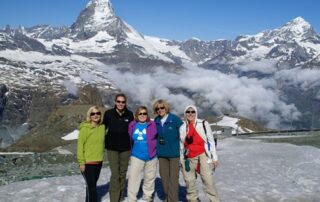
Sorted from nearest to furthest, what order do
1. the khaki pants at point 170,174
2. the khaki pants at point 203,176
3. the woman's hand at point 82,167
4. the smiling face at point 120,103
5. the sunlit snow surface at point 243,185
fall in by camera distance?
the woman's hand at point 82,167
the smiling face at point 120,103
the khaki pants at point 170,174
the khaki pants at point 203,176
the sunlit snow surface at point 243,185

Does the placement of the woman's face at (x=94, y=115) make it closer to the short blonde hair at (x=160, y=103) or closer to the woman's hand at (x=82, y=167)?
the woman's hand at (x=82, y=167)

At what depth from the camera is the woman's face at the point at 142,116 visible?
16.0 meters

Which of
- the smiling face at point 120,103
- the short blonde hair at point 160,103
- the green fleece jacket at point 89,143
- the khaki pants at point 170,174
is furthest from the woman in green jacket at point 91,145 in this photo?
the khaki pants at point 170,174

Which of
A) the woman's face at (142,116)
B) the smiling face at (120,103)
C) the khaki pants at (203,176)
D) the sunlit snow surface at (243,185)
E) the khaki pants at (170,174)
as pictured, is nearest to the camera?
the woman's face at (142,116)

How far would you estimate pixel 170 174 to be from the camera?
53.7ft

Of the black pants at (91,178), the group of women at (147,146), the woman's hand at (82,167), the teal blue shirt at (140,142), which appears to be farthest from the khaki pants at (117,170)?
the woman's hand at (82,167)

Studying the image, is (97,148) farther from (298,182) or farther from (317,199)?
(298,182)

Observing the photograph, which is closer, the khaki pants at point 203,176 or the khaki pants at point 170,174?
the khaki pants at point 170,174

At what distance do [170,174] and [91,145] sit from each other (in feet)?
9.27

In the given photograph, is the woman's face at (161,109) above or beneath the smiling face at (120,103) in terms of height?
beneath

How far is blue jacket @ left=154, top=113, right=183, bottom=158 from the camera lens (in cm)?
1611

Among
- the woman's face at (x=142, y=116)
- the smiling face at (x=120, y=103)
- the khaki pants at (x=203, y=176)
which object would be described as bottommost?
the khaki pants at (x=203, y=176)

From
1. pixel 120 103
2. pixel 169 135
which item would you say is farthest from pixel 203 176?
pixel 120 103

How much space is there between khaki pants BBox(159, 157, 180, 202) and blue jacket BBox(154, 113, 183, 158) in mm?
242
